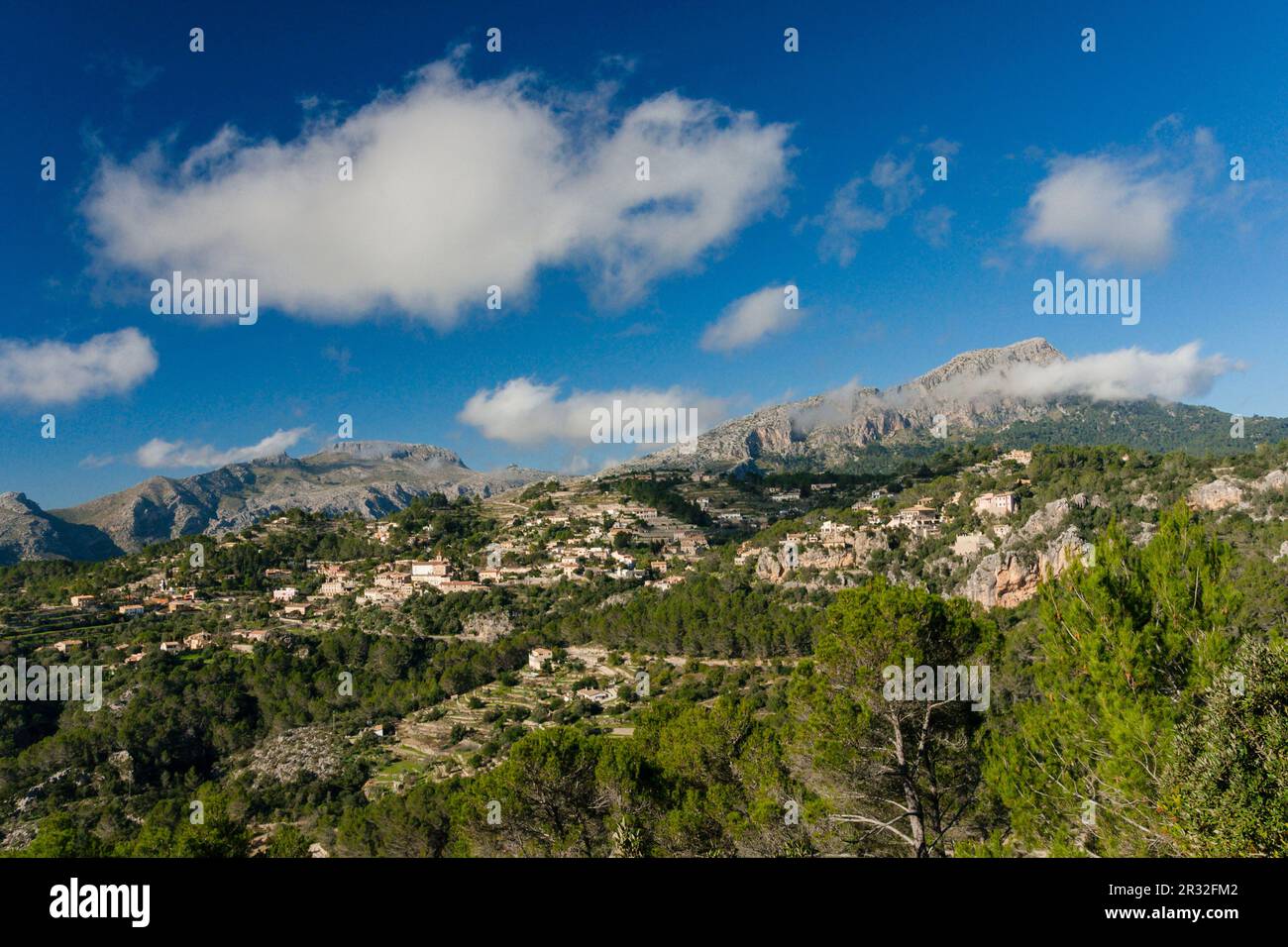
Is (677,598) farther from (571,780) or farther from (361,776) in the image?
(571,780)

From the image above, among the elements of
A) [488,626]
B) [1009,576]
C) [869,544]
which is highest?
[869,544]

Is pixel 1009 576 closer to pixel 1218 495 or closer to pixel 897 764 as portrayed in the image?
pixel 1218 495

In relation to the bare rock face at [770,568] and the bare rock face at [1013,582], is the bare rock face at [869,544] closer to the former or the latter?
the bare rock face at [770,568]

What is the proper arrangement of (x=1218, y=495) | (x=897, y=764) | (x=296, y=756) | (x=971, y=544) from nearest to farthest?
(x=897, y=764)
(x=296, y=756)
(x=1218, y=495)
(x=971, y=544)

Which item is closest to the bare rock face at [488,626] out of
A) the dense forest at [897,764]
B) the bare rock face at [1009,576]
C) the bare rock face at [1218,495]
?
the dense forest at [897,764]

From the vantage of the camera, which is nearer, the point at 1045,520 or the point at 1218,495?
the point at 1218,495

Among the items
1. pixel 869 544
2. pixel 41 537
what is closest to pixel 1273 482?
pixel 869 544

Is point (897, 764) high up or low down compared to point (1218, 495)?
down
